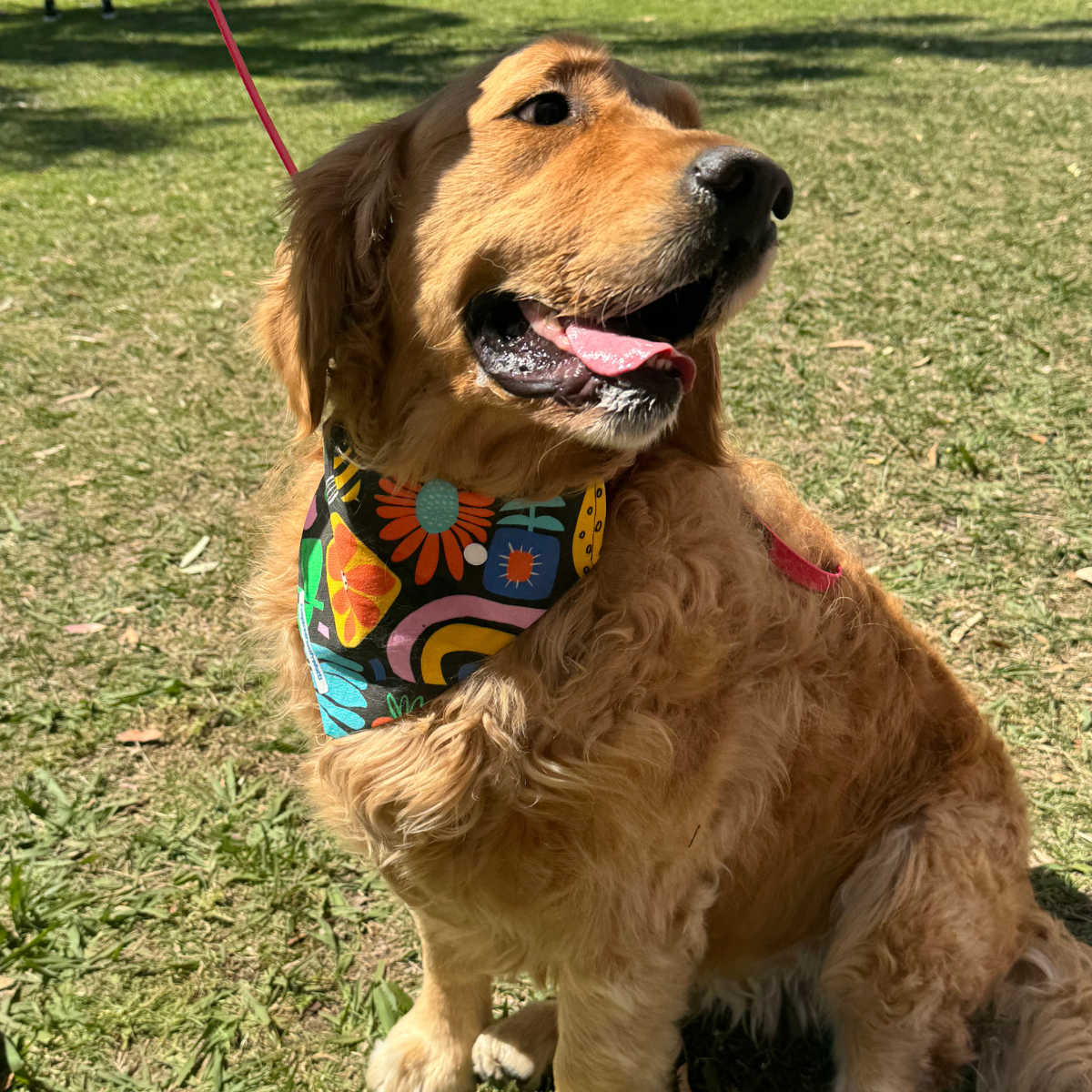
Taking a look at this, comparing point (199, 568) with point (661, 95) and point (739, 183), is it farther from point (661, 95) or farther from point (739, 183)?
point (739, 183)

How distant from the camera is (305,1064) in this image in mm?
2543

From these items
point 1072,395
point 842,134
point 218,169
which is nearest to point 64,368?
point 218,169

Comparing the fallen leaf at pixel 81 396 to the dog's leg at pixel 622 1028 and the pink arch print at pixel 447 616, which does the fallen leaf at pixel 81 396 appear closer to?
the pink arch print at pixel 447 616

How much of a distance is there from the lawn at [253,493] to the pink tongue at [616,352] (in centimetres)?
196

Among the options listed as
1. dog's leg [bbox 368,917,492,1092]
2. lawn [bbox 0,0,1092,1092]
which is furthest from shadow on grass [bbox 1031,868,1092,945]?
dog's leg [bbox 368,917,492,1092]

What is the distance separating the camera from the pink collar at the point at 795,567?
223 centimetres

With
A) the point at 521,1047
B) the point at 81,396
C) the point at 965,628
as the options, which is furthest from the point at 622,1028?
the point at 81,396

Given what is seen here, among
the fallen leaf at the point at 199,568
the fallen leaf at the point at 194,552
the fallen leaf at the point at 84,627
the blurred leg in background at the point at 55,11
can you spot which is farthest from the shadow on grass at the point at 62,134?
the fallen leaf at the point at 84,627

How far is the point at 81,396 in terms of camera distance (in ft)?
17.2

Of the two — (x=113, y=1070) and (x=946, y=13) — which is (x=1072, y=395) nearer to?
(x=113, y=1070)

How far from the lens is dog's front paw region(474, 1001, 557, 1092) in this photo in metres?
2.53

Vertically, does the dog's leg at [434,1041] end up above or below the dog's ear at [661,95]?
below

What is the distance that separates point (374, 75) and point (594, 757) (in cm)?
1175

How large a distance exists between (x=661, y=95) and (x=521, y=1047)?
8.13ft
